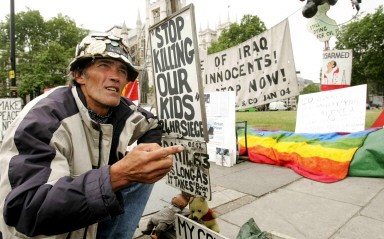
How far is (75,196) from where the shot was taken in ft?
3.72

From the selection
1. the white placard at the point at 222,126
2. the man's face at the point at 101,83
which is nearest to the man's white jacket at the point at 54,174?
the man's face at the point at 101,83

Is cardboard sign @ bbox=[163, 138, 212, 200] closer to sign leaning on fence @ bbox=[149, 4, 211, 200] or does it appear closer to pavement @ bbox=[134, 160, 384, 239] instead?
sign leaning on fence @ bbox=[149, 4, 211, 200]

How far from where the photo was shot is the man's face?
1.89 m

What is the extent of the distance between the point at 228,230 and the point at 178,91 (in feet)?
5.75

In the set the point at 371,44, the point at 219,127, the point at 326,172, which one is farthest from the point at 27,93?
the point at 371,44

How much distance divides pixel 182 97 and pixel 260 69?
7.52ft

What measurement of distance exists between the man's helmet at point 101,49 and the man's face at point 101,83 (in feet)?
0.22

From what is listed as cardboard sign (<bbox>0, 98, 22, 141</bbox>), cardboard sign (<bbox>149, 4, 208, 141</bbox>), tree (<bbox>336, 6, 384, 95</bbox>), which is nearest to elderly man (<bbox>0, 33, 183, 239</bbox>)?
cardboard sign (<bbox>149, 4, 208, 141</bbox>)

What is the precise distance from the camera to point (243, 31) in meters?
36.8

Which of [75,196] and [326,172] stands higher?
[75,196]

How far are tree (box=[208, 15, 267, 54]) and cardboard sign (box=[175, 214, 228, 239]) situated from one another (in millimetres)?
35735

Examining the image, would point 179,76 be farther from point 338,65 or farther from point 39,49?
point 39,49

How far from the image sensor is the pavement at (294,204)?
2.98 meters

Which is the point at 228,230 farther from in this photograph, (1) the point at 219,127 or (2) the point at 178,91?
(1) the point at 219,127
